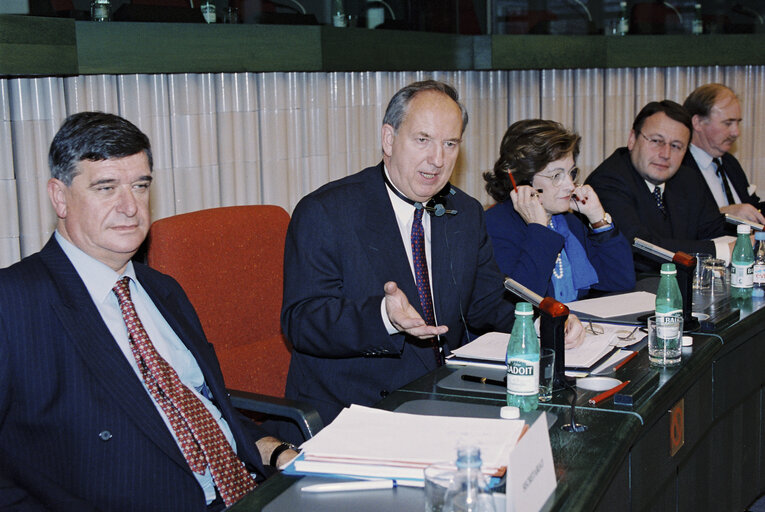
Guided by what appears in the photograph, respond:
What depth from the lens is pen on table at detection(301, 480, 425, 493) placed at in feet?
4.51

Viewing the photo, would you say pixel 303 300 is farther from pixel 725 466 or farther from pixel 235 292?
pixel 725 466

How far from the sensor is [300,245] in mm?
2240

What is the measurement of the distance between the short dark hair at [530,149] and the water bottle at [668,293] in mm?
705

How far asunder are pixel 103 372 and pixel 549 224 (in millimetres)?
1715

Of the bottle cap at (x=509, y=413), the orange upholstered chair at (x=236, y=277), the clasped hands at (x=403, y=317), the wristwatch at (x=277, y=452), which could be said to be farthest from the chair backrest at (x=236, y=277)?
the bottle cap at (x=509, y=413)

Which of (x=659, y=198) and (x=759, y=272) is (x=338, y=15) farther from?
(x=759, y=272)

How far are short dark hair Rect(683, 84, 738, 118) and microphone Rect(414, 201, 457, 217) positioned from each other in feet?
7.71

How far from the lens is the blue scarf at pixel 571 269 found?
115 inches

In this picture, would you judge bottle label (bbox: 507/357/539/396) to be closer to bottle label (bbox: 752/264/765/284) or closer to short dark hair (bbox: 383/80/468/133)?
short dark hair (bbox: 383/80/468/133)

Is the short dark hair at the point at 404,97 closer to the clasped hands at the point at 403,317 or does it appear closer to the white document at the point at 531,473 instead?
the clasped hands at the point at 403,317

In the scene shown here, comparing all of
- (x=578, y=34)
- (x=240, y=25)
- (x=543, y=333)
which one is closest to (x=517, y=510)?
(x=543, y=333)

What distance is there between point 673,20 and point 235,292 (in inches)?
147

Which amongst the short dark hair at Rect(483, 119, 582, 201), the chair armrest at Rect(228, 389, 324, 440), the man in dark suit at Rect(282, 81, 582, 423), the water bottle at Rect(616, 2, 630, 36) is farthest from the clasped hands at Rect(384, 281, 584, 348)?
the water bottle at Rect(616, 2, 630, 36)

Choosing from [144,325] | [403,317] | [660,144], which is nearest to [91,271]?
[144,325]
